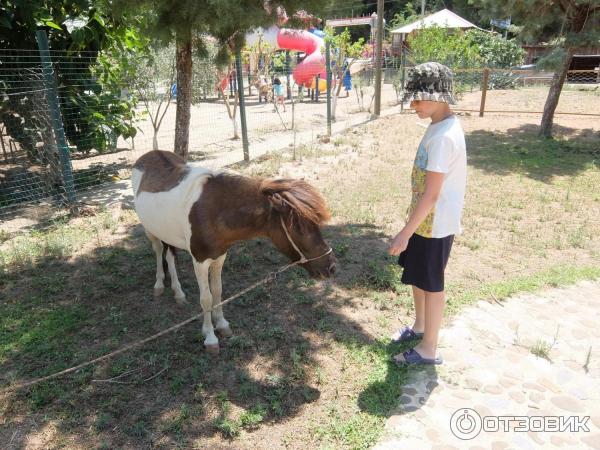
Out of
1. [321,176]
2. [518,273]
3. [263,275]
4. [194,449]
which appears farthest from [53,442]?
[321,176]

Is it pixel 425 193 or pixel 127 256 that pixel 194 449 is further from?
pixel 127 256

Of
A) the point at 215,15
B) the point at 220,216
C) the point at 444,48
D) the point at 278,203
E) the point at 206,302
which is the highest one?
the point at 444,48

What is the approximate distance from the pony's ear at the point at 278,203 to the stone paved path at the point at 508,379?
152cm

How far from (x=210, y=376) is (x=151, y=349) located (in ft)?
2.03

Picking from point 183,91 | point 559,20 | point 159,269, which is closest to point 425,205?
point 159,269

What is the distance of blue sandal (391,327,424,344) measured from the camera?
3.58 m

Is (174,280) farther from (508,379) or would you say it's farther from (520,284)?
(520,284)

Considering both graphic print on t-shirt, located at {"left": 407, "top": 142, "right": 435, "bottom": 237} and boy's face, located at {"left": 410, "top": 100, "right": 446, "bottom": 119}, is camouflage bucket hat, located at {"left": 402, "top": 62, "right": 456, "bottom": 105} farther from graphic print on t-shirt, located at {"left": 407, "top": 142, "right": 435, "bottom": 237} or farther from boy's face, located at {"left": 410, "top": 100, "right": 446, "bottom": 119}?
graphic print on t-shirt, located at {"left": 407, "top": 142, "right": 435, "bottom": 237}

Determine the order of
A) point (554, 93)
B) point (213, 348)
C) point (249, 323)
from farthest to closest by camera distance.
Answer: point (554, 93), point (249, 323), point (213, 348)

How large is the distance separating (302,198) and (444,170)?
0.93 meters

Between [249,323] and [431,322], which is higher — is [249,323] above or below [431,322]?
below

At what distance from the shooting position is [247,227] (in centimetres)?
322

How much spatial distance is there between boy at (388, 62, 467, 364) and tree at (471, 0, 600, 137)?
30.3ft

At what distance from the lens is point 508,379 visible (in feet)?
10.3
